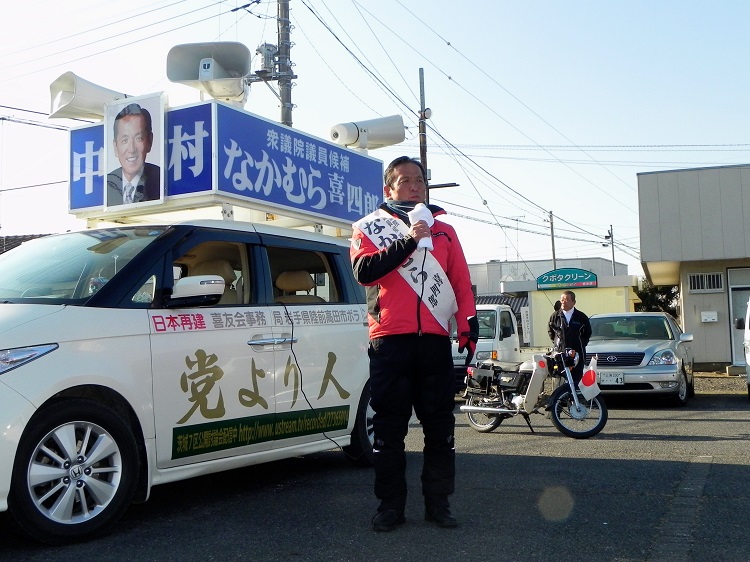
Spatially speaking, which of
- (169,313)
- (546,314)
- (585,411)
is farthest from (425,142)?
(169,313)

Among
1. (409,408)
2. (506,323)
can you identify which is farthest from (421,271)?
(506,323)

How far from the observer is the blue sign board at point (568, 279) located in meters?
28.7

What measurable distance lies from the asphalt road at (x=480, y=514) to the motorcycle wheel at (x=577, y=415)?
3.79 feet

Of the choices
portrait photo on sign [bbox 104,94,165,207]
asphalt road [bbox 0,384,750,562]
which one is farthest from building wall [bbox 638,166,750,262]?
portrait photo on sign [bbox 104,94,165,207]

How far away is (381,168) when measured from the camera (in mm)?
8008

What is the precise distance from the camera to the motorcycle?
902 cm

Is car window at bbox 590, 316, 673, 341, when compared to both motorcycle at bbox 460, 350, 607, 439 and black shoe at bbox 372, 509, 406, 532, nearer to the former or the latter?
motorcycle at bbox 460, 350, 607, 439

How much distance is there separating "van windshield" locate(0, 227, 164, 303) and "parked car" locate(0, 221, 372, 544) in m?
0.01

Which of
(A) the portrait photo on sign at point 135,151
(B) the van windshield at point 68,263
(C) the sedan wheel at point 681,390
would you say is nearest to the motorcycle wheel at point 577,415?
(C) the sedan wheel at point 681,390

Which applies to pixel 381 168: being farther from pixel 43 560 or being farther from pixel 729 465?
pixel 43 560

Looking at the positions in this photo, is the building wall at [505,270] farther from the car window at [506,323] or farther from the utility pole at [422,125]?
the car window at [506,323]

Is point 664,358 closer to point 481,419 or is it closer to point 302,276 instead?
point 481,419

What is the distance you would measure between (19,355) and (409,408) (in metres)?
2.00

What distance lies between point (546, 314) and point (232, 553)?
26.6m
